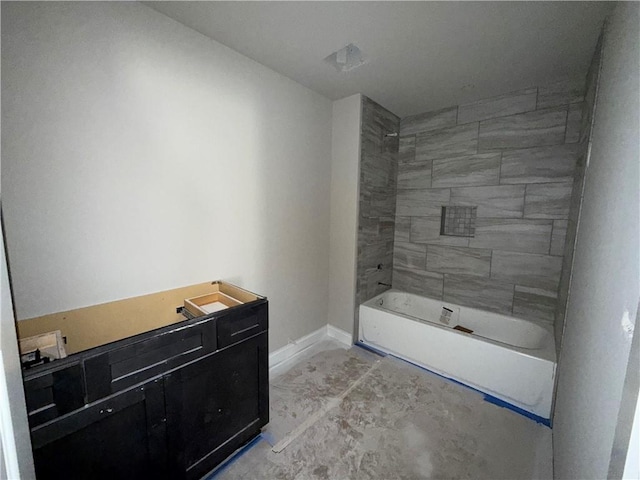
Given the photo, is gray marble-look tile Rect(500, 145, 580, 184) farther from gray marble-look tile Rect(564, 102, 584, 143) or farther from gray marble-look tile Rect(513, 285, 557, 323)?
gray marble-look tile Rect(513, 285, 557, 323)

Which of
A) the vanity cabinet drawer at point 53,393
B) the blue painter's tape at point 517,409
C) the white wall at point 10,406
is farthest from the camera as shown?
the blue painter's tape at point 517,409

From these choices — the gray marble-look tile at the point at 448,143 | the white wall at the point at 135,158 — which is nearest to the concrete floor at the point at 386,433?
the white wall at the point at 135,158

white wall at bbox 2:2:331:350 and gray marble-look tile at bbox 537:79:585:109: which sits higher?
gray marble-look tile at bbox 537:79:585:109

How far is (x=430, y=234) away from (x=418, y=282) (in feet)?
1.98

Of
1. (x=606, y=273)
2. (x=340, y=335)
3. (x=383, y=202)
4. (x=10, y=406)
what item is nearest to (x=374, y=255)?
(x=383, y=202)

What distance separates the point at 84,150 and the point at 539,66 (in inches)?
122

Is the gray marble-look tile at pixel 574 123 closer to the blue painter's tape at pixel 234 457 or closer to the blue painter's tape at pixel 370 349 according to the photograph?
the blue painter's tape at pixel 370 349

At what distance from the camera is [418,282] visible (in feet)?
10.2

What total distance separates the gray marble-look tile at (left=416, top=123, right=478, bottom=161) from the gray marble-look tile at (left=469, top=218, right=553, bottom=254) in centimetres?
77

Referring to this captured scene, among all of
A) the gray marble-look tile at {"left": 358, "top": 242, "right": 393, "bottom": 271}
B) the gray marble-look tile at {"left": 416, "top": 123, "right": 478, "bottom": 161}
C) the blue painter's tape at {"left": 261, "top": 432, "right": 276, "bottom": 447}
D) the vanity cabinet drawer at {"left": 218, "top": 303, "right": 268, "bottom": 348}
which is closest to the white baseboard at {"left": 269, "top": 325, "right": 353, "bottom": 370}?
the blue painter's tape at {"left": 261, "top": 432, "right": 276, "bottom": 447}

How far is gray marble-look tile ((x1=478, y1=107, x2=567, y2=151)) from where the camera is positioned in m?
2.21

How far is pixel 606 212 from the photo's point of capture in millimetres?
999

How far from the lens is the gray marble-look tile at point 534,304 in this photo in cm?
→ 233

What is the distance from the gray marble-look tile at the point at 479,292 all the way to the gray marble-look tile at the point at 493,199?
0.70 meters
